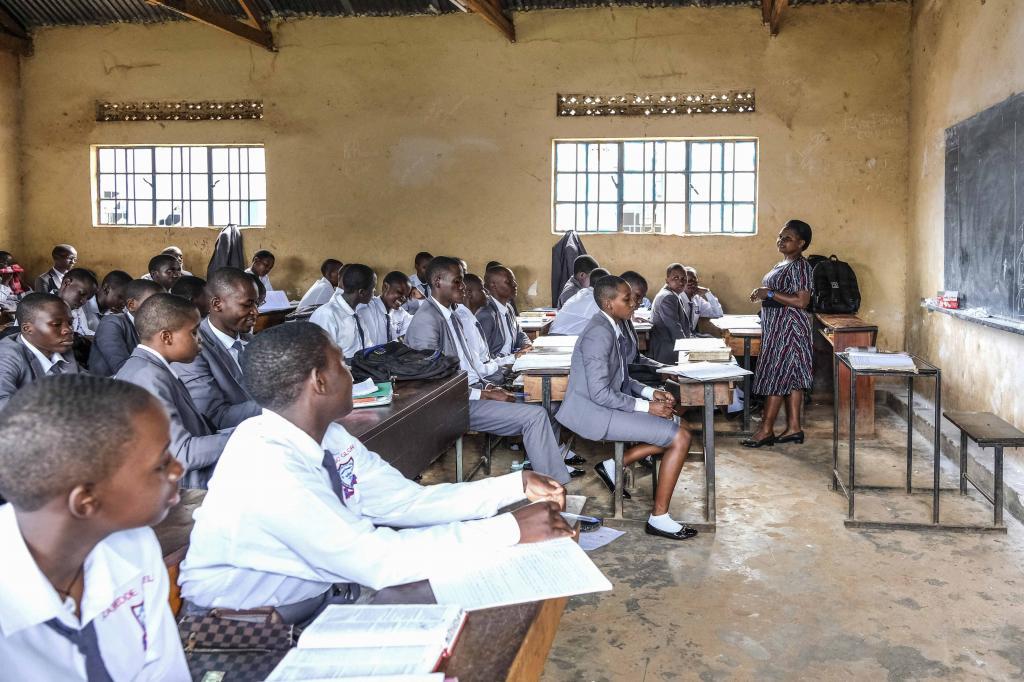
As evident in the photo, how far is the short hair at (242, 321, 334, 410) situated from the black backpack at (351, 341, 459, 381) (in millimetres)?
1908

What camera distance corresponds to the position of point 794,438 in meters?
5.96

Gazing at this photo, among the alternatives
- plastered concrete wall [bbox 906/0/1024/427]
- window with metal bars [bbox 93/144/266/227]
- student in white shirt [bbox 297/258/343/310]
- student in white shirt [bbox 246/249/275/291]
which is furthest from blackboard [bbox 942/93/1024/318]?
window with metal bars [bbox 93/144/266/227]

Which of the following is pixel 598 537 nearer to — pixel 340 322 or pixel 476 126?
pixel 340 322

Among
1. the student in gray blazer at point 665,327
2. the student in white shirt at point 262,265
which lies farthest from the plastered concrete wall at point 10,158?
the student in gray blazer at point 665,327

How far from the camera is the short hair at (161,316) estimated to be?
9.38 feet

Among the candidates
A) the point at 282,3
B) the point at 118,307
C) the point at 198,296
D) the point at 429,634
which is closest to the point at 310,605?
the point at 429,634

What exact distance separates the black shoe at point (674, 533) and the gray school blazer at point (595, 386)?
18.7 inches

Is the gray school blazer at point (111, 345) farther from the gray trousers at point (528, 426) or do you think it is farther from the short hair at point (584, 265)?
the short hair at point (584, 265)

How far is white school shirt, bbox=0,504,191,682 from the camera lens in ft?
3.72

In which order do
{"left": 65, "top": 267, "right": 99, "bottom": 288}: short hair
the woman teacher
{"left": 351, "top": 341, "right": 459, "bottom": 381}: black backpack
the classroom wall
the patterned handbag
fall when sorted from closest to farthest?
the patterned handbag < {"left": 351, "top": 341, "right": 459, "bottom": 381}: black backpack < the woman teacher < {"left": 65, "top": 267, "right": 99, "bottom": 288}: short hair < the classroom wall

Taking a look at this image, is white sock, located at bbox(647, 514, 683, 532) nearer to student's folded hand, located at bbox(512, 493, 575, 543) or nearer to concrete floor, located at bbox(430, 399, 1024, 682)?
concrete floor, located at bbox(430, 399, 1024, 682)

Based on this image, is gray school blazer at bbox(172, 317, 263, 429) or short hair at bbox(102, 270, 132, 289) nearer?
gray school blazer at bbox(172, 317, 263, 429)

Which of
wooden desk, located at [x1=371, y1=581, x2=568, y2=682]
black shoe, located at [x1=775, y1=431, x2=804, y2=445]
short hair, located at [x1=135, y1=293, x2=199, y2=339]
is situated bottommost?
black shoe, located at [x1=775, y1=431, x2=804, y2=445]

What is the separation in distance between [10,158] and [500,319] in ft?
23.2
